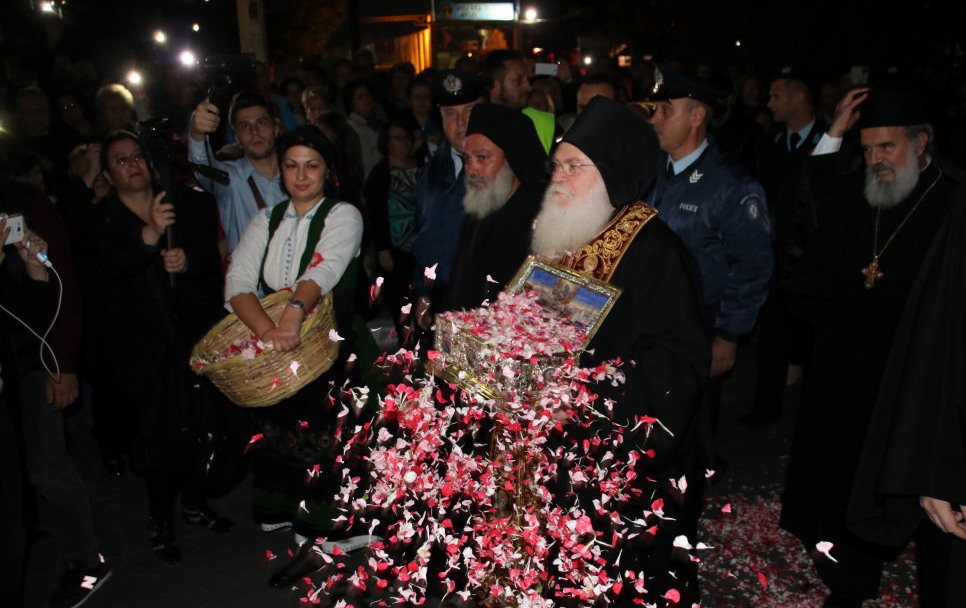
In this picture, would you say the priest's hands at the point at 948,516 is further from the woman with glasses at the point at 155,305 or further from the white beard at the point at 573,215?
the woman with glasses at the point at 155,305

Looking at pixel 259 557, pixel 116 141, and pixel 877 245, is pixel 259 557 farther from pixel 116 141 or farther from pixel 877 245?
pixel 877 245

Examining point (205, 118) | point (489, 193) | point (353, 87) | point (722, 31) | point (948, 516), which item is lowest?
point (948, 516)

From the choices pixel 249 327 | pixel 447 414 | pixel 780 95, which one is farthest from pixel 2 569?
Result: pixel 780 95

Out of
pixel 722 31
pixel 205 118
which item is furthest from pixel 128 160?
pixel 722 31

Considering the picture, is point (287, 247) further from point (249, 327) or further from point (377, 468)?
point (377, 468)

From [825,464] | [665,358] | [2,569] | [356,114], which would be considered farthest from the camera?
[356,114]

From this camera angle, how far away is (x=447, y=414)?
9.41 feet

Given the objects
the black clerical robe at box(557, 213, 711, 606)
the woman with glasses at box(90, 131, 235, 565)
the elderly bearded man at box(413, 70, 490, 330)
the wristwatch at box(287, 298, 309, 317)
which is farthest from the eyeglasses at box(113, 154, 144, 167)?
the black clerical robe at box(557, 213, 711, 606)

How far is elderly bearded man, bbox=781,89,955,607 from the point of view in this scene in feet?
14.1

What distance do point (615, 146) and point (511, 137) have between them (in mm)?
1174

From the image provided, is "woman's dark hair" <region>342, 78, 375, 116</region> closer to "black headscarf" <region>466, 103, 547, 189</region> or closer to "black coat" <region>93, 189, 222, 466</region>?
"black coat" <region>93, 189, 222, 466</region>

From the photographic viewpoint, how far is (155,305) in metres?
5.12

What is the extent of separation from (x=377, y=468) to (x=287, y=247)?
2.23m

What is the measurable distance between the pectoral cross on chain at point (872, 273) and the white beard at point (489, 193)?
73.4 inches
